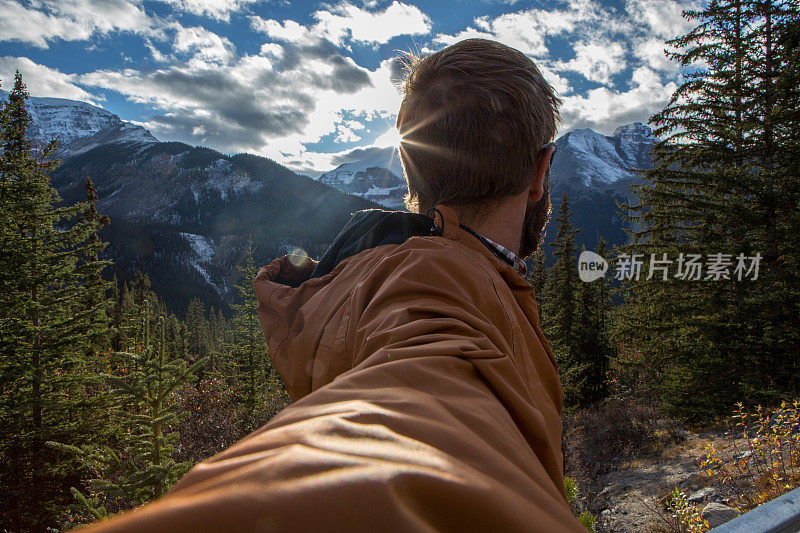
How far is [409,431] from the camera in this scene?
0.61m

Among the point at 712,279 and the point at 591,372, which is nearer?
the point at 712,279

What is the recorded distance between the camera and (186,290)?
432 feet

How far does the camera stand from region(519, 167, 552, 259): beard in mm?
2102

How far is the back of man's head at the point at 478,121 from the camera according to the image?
1743 millimetres

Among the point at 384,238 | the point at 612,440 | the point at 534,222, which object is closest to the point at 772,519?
the point at 534,222

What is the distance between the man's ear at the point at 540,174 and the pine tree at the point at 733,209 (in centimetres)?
1094

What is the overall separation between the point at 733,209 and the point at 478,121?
1170 centimetres

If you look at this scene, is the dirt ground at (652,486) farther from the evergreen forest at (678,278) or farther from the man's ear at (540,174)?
the man's ear at (540,174)

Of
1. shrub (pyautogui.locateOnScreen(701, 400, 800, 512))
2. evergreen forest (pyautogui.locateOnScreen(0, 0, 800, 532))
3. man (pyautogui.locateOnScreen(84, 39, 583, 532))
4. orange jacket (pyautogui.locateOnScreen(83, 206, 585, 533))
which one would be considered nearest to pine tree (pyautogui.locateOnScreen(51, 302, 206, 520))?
evergreen forest (pyautogui.locateOnScreen(0, 0, 800, 532))

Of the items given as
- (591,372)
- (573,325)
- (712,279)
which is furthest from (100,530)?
(591,372)

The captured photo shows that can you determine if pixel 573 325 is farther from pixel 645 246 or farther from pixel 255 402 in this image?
pixel 255 402

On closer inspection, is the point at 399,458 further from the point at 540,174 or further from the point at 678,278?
the point at 678,278

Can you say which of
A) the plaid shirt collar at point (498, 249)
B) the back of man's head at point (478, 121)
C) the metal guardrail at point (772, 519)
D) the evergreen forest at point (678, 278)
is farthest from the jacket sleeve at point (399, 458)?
the evergreen forest at point (678, 278)

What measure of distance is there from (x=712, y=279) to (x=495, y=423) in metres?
13.2
